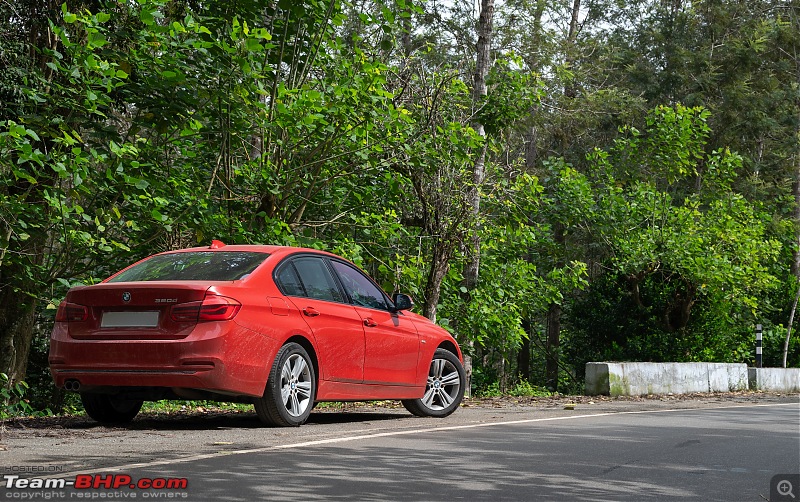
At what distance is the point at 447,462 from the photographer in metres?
7.41

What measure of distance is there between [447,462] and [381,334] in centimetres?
371

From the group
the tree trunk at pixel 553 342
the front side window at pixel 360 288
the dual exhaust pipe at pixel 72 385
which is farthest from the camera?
the tree trunk at pixel 553 342

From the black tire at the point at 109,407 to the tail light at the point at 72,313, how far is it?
0.72 m

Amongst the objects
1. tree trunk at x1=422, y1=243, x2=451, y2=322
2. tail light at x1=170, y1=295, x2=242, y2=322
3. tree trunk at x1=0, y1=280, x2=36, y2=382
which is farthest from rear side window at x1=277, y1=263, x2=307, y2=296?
tree trunk at x1=422, y1=243, x2=451, y2=322

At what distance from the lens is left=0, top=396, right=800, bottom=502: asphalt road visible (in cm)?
608

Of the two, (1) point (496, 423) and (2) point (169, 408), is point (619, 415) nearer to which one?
(1) point (496, 423)

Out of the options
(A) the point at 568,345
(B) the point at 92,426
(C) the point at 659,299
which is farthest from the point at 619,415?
(A) the point at 568,345

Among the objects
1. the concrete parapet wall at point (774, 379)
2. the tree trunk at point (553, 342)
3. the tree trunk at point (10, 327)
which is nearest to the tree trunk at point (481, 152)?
the tree trunk at point (10, 327)

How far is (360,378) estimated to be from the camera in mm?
10664

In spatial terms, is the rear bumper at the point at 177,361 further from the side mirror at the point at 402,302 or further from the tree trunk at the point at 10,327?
the tree trunk at the point at 10,327

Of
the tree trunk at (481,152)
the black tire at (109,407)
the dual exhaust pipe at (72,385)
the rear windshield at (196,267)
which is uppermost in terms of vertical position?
the tree trunk at (481,152)

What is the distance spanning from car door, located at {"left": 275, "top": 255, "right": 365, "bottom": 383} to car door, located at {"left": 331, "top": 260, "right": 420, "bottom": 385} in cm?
15

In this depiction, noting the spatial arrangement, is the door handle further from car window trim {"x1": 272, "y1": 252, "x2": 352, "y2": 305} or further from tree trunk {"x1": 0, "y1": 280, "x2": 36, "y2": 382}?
tree trunk {"x1": 0, "y1": 280, "x2": 36, "y2": 382}

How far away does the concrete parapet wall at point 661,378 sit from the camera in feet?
60.2
